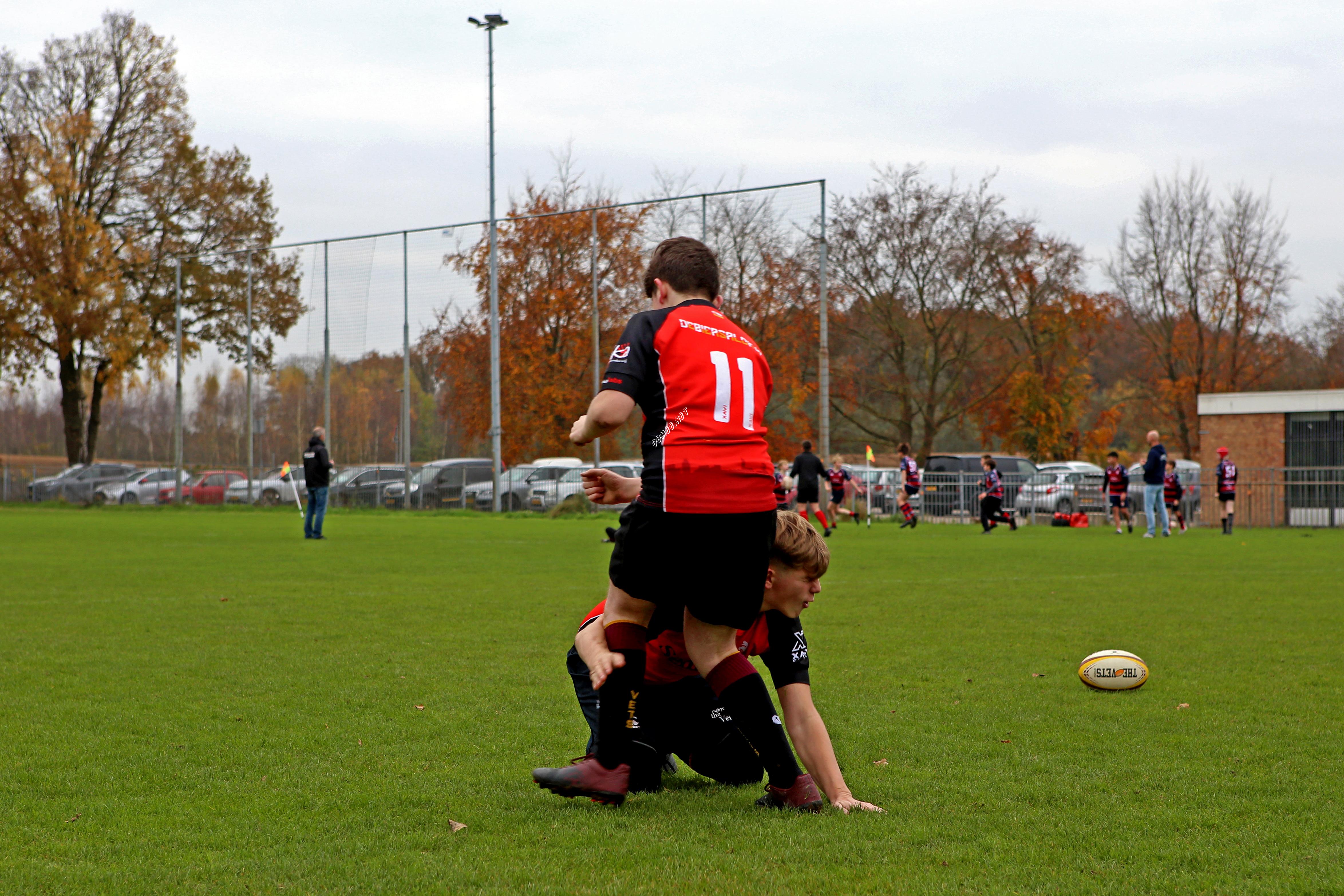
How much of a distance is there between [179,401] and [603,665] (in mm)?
40939

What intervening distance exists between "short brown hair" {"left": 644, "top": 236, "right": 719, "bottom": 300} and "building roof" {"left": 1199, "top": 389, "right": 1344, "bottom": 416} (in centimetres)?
2994

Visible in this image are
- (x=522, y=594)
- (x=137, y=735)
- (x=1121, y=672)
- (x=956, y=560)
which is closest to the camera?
(x=137, y=735)

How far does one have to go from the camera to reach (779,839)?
3.50 m

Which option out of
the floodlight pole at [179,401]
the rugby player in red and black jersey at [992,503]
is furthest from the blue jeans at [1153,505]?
the floodlight pole at [179,401]

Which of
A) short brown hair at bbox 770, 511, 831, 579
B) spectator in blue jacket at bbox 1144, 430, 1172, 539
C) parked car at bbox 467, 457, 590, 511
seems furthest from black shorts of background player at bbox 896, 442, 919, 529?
short brown hair at bbox 770, 511, 831, 579

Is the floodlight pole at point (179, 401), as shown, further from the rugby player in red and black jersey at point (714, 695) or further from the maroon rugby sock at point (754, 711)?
the maroon rugby sock at point (754, 711)

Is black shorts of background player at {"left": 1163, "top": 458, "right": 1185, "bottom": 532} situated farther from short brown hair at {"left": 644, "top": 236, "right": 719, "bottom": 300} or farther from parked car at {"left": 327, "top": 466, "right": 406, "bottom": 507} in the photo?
short brown hair at {"left": 644, "top": 236, "right": 719, "bottom": 300}

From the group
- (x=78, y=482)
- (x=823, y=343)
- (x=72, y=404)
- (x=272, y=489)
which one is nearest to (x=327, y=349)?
(x=272, y=489)

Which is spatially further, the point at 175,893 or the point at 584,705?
the point at 584,705

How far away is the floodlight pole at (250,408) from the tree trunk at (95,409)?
546cm

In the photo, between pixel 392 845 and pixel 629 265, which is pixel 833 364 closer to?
pixel 629 265

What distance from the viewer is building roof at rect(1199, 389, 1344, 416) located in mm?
29375

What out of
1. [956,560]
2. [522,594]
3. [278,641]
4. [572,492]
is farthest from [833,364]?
[278,641]

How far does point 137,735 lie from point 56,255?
131ft
